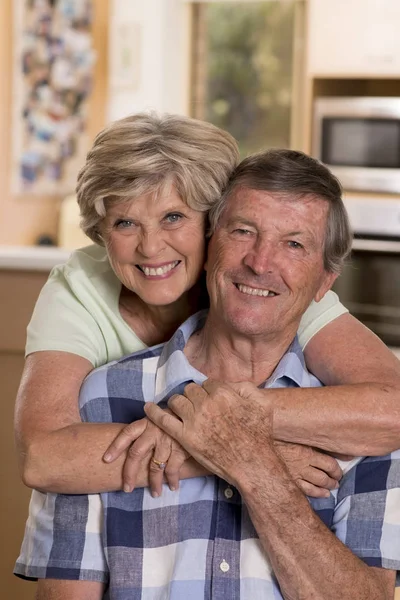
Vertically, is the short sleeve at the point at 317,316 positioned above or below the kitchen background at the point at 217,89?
below

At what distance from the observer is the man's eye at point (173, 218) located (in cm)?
147

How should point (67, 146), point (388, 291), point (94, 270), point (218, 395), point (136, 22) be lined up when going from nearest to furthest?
point (218, 395), point (94, 270), point (388, 291), point (136, 22), point (67, 146)

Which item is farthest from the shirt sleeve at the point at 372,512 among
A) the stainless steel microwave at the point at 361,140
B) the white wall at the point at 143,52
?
the white wall at the point at 143,52

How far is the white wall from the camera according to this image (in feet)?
15.2

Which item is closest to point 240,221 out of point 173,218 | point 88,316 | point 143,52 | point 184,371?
point 173,218

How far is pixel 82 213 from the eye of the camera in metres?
1.57

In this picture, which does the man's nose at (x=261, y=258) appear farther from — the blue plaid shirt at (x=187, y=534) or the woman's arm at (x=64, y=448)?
the woman's arm at (x=64, y=448)

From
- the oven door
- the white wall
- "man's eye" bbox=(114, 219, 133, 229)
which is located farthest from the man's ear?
the white wall

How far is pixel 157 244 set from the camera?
4.78 ft

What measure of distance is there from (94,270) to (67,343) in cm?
22

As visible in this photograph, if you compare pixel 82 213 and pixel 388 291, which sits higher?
pixel 82 213

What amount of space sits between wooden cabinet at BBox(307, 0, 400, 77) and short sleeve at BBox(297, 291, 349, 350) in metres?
2.84

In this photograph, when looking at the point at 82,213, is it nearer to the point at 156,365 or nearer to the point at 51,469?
the point at 156,365

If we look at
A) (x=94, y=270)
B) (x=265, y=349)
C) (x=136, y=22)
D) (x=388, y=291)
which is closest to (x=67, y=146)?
(x=136, y=22)
